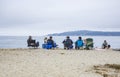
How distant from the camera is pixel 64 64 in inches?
587

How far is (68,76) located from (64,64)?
2778 mm

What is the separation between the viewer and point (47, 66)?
14258 mm

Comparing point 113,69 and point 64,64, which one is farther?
point 64,64

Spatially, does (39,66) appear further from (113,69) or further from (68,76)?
(113,69)

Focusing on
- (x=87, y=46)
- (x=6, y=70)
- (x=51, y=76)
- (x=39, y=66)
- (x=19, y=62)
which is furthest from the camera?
(x=87, y=46)

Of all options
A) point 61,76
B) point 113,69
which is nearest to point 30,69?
point 61,76

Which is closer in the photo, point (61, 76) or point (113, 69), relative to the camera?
point (61, 76)

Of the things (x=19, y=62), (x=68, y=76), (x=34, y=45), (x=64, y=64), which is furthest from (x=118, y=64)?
(x=34, y=45)

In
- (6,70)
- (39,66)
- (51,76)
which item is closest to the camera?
(51,76)

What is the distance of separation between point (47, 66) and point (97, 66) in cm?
233

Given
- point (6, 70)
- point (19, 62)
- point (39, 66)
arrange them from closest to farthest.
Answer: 1. point (6, 70)
2. point (39, 66)
3. point (19, 62)

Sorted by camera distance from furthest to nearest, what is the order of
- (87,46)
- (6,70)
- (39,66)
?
(87,46)
(39,66)
(6,70)

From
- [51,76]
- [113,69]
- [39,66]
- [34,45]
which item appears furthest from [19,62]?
[34,45]

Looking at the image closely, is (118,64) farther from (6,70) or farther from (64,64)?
(6,70)
